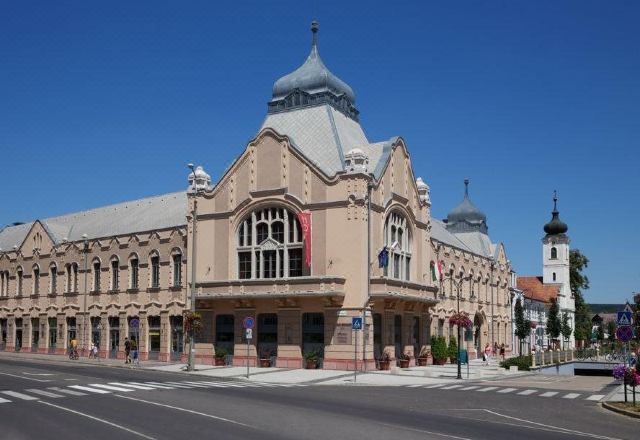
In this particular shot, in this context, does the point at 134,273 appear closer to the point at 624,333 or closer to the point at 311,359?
the point at 311,359

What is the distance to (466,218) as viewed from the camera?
83.5m

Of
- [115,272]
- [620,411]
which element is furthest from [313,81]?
[620,411]

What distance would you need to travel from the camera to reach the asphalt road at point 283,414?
17.4 metres

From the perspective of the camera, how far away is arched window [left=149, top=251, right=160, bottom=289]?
55.5m

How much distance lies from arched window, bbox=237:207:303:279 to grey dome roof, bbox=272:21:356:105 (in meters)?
10.2

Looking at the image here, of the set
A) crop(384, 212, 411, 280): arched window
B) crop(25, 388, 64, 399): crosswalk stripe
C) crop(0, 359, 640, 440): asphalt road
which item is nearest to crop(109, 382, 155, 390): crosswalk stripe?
crop(0, 359, 640, 440): asphalt road

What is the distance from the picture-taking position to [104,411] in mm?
21062

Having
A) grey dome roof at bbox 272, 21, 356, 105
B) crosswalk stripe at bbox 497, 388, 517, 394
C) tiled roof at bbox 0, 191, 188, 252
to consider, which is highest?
grey dome roof at bbox 272, 21, 356, 105

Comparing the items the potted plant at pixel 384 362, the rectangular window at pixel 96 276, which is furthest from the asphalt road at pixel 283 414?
the rectangular window at pixel 96 276

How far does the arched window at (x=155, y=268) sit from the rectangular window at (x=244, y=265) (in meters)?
9.56

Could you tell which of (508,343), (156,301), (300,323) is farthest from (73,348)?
(508,343)

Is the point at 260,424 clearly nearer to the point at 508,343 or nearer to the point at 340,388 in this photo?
the point at 340,388

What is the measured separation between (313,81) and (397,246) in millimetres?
13101

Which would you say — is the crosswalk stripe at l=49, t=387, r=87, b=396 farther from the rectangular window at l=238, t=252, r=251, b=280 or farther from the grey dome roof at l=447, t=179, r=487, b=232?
the grey dome roof at l=447, t=179, r=487, b=232
